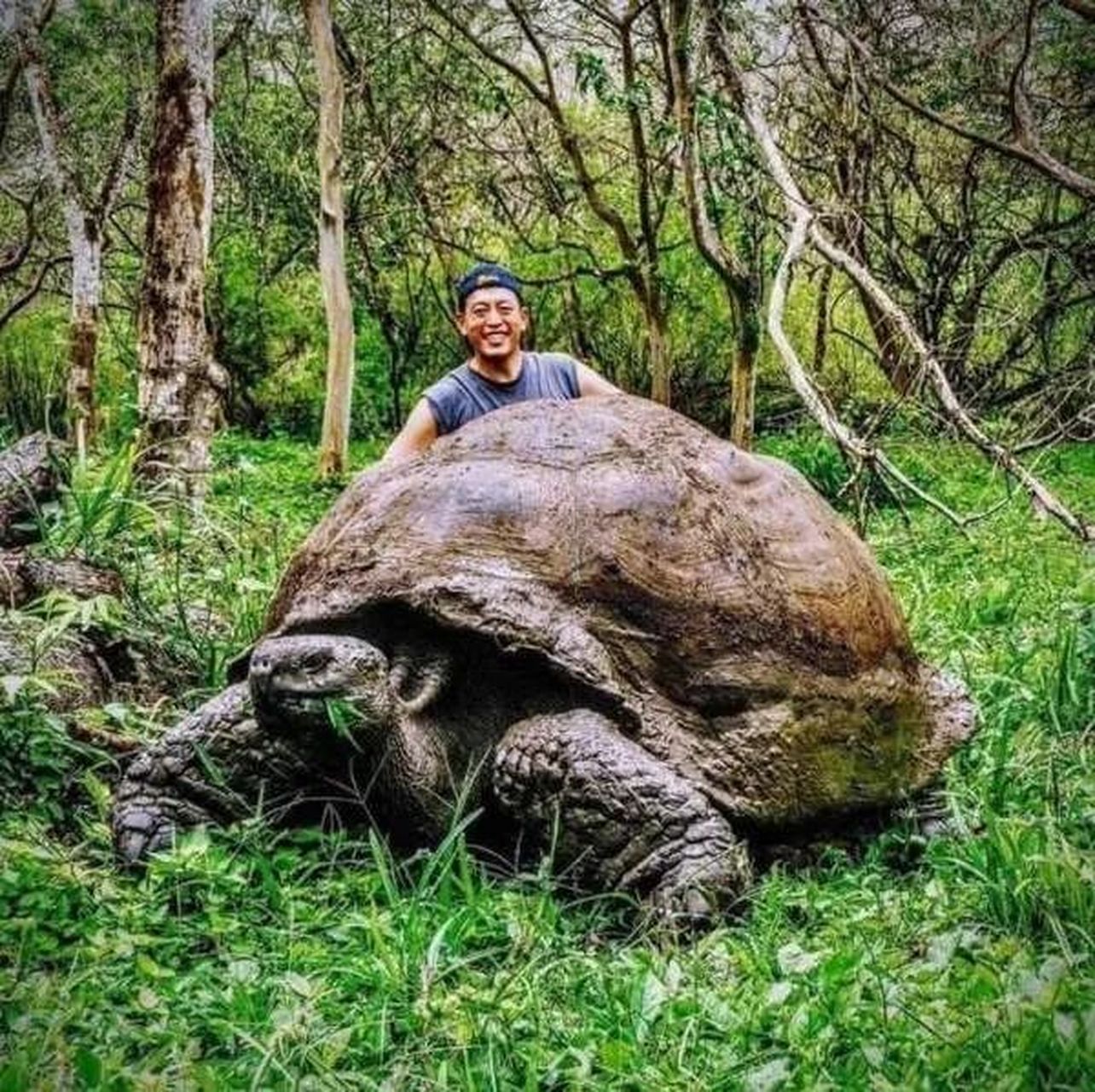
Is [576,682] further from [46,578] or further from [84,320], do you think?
[84,320]

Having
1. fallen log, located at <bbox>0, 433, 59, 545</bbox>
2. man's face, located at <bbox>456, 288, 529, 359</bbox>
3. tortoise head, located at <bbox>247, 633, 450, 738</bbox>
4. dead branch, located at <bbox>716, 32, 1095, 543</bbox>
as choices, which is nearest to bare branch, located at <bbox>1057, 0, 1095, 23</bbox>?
dead branch, located at <bbox>716, 32, 1095, 543</bbox>

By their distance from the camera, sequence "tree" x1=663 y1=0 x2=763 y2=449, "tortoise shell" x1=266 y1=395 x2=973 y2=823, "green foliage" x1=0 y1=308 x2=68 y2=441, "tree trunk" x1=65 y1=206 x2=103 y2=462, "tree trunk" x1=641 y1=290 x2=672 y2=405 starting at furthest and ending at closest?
"green foliage" x1=0 y1=308 x2=68 y2=441, "tree trunk" x1=65 y1=206 x2=103 y2=462, "tree trunk" x1=641 y1=290 x2=672 y2=405, "tree" x1=663 y1=0 x2=763 y2=449, "tortoise shell" x1=266 y1=395 x2=973 y2=823

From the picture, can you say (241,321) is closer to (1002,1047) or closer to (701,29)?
(701,29)

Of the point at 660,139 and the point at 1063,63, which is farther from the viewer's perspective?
the point at 1063,63

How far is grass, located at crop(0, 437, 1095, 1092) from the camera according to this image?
79.4 inches

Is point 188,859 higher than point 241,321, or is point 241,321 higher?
point 241,321

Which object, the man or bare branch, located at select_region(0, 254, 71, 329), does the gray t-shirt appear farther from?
bare branch, located at select_region(0, 254, 71, 329)

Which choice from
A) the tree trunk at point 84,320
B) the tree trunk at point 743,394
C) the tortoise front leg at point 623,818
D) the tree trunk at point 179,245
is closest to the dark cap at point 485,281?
the tree trunk at point 179,245

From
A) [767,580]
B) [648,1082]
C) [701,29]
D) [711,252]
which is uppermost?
[701,29]

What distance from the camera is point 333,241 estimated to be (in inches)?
464

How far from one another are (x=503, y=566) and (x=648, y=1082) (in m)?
1.36

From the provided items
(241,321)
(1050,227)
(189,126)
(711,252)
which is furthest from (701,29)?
(241,321)

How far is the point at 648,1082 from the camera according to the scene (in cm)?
203

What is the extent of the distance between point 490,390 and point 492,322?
0.24m
